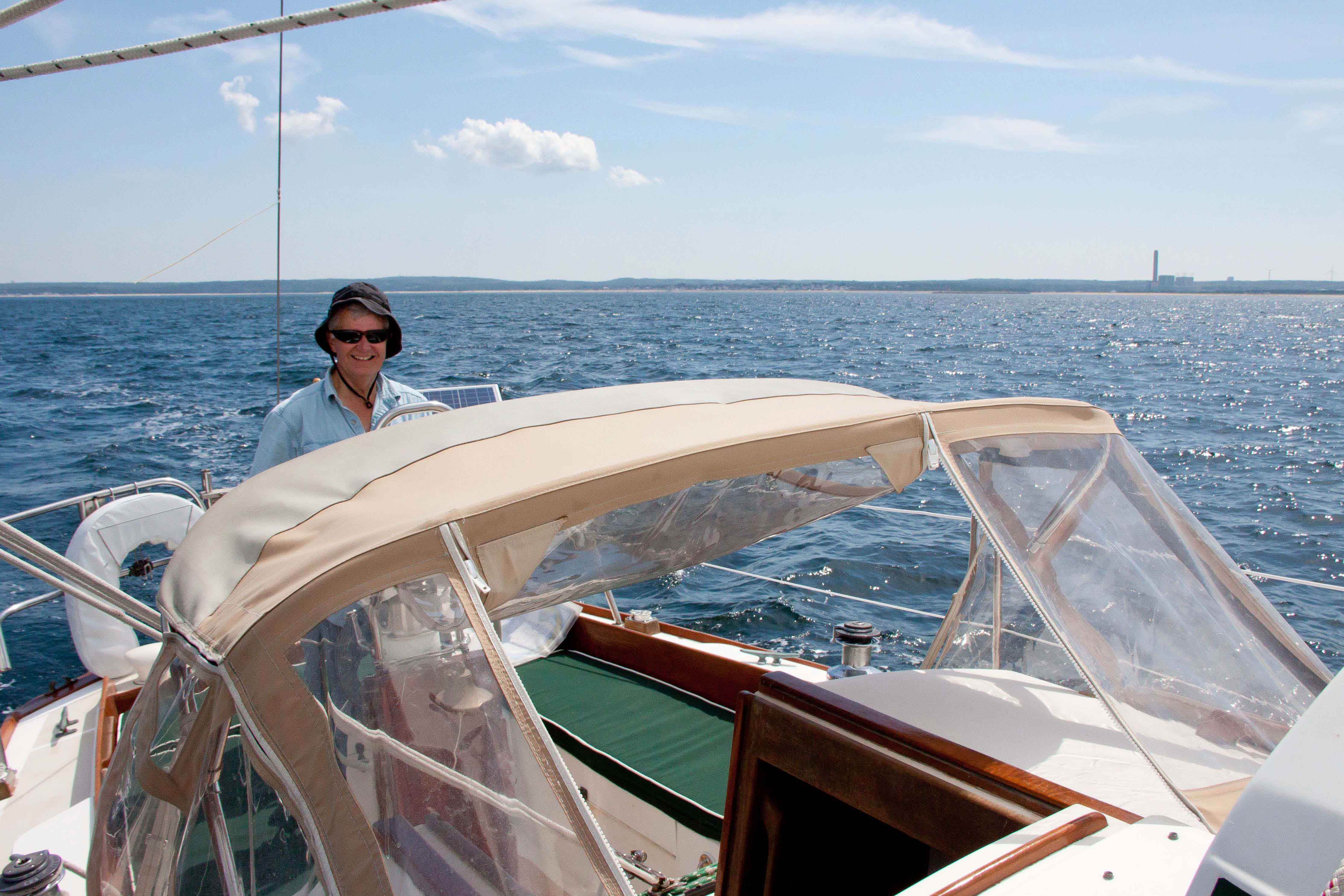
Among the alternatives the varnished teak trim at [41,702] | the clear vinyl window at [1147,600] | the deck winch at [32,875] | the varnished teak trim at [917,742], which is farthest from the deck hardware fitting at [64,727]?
the clear vinyl window at [1147,600]

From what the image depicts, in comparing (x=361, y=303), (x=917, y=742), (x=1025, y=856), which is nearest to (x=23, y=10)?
(x=361, y=303)

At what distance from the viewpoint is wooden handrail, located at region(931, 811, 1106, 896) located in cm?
135

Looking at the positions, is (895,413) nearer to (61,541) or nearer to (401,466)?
(401,466)

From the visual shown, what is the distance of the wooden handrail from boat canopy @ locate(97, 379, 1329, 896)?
Result: 1.00ft

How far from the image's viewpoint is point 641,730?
3.49m

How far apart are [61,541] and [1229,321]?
93187 millimetres

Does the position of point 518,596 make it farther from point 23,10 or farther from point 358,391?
point 23,10

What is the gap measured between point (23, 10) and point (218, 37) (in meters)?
0.44

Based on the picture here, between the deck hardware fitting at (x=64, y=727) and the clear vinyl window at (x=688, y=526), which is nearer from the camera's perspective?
the clear vinyl window at (x=688, y=526)

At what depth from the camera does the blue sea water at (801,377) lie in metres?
8.67

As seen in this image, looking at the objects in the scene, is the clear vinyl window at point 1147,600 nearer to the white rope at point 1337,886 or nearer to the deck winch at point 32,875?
the white rope at point 1337,886

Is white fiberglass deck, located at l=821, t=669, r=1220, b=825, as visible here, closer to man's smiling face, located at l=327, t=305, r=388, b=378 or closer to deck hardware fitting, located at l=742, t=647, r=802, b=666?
deck hardware fitting, located at l=742, t=647, r=802, b=666

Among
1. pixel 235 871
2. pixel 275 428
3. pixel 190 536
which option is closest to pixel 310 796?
pixel 235 871

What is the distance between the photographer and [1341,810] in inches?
31.8
